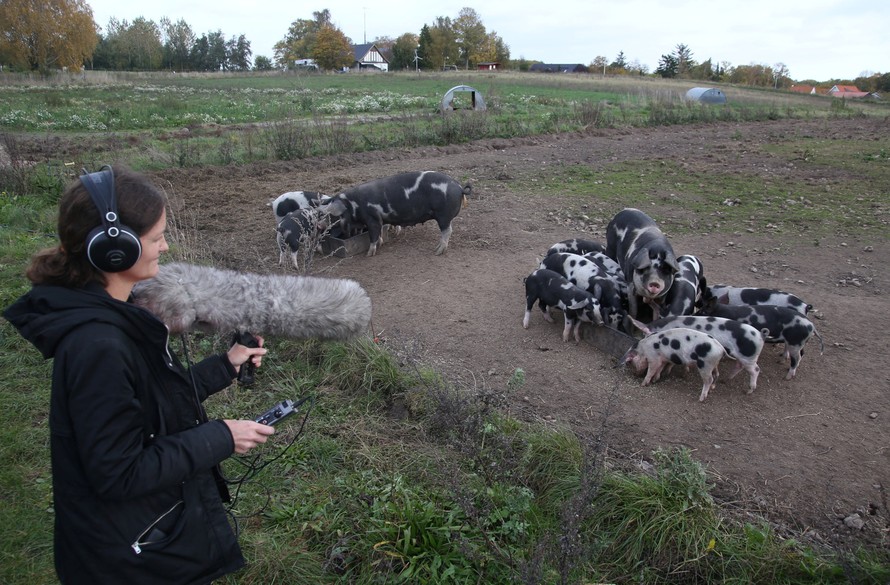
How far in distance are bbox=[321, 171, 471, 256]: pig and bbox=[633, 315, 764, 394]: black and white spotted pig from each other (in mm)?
3990

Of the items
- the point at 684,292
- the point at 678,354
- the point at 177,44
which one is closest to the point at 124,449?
the point at 678,354

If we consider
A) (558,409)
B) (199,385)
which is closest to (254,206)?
(558,409)

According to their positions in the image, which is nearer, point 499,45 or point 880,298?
point 880,298

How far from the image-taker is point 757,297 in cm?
615

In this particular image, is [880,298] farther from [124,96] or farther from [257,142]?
[124,96]

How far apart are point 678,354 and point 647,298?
1.19 m

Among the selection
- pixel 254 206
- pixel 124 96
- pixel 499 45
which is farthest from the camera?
pixel 499 45

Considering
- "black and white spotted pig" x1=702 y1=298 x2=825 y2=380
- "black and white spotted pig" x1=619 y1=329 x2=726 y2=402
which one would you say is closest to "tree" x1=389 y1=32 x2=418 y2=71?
"black and white spotted pig" x1=702 y1=298 x2=825 y2=380

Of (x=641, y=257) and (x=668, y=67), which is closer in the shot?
(x=641, y=257)

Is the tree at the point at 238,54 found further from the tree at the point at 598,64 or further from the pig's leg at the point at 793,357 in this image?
the pig's leg at the point at 793,357

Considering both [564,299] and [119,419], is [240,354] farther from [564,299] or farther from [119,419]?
[564,299]

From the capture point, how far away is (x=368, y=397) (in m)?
5.01

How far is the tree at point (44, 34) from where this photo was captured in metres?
50.7

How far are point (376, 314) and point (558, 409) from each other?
260cm
